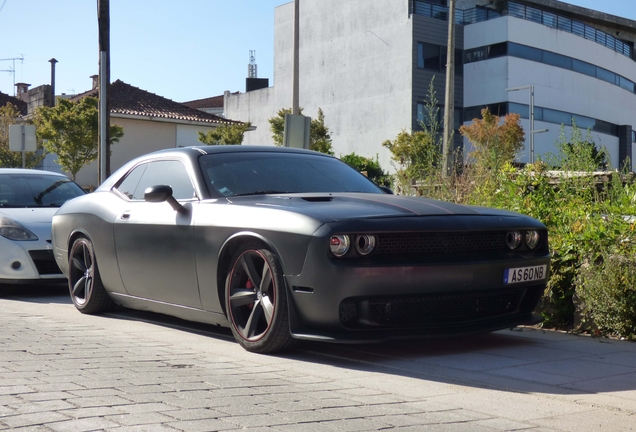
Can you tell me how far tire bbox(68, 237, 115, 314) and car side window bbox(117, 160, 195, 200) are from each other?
68cm

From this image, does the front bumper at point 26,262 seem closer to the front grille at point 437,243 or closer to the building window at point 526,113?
the front grille at point 437,243

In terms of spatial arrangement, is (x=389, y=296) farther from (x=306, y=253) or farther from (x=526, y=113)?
(x=526, y=113)

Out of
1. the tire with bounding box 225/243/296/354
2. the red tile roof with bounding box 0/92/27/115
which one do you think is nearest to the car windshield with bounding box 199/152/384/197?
the tire with bounding box 225/243/296/354

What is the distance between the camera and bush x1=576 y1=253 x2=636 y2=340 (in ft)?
20.4

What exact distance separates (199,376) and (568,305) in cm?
333

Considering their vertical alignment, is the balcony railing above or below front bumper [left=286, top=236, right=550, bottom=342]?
above

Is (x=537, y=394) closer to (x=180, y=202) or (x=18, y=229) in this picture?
(x=180, y=202)

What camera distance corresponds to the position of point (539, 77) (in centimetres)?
5188

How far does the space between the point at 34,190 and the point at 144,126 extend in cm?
3266

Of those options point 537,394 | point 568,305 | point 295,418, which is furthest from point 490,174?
point 295,418

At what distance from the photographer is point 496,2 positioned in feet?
172

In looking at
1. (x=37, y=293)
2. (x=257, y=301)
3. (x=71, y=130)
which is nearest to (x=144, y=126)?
(x=71, y=130)

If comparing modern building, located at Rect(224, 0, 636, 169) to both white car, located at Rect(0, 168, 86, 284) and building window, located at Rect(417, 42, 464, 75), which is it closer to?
building window, located at Rect(417, 42, 464, 75)

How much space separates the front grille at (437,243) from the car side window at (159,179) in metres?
1.86
